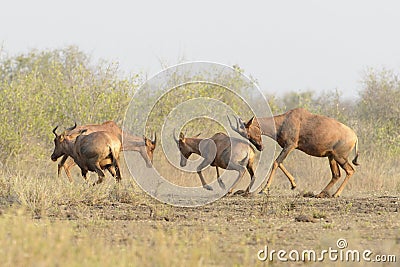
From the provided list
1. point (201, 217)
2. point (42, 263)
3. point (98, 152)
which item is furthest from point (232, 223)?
point (98, 152)

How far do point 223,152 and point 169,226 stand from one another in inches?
245

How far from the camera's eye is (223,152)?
655 inches

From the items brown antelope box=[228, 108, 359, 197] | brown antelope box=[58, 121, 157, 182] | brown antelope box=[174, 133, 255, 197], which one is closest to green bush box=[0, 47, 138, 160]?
brown antelope box=[58, 121, 157, 182]

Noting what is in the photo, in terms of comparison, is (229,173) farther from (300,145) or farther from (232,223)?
(232,223)

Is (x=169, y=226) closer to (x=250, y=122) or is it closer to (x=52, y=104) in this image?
(x=250, y=122)

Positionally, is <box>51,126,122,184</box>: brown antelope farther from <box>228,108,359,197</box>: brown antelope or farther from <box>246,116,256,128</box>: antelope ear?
<box>228,108,359,197</box>: brown antelope

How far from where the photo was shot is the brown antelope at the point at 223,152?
16.5 metres

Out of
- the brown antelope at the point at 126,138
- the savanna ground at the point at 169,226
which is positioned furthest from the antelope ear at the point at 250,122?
the brown antelope at the point at 126,138

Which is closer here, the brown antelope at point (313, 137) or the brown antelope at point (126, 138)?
the brown antelope at point (313, 137)

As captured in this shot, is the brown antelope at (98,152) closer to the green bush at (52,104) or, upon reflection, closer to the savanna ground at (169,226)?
the savanna ground at (169,226)

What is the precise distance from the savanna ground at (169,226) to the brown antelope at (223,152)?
0.98 metres

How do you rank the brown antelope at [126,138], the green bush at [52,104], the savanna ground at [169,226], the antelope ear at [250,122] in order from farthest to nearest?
the green bush at [52,104] < the brown antelope at [126,138] < the antelope ear at [250,122] < the savanna ground at [169,226]

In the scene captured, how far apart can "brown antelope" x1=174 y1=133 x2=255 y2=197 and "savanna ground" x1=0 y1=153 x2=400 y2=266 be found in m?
0.98

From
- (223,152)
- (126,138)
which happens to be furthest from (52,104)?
(223,152)
